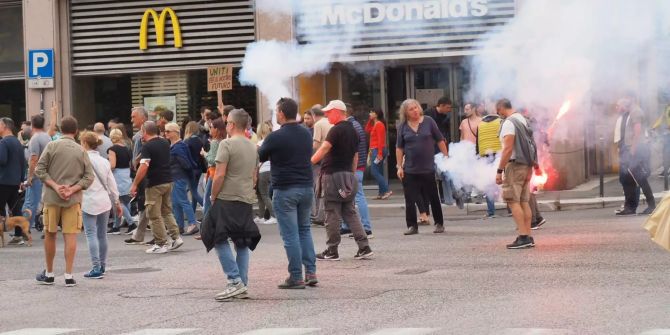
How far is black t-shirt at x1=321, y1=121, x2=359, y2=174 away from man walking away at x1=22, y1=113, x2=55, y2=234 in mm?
4800

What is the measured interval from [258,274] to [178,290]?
1.13m

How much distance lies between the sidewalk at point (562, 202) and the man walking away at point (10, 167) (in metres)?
6.02

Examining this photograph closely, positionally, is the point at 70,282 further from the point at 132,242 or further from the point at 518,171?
the point at 518,171

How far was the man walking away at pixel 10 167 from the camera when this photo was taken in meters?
17.2

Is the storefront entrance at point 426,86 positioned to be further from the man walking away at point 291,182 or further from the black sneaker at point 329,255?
the man walking away at point 291,182

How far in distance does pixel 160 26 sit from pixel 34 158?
317 inches

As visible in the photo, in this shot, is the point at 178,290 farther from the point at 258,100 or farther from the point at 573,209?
the point at 258,100

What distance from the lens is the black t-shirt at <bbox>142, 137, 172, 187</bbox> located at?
50.5 ft

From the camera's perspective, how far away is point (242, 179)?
11008 millimetres

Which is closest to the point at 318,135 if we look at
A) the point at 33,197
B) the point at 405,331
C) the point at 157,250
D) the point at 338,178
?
the point at 157,250

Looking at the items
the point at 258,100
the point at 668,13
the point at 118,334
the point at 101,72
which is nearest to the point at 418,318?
the point at 118,334

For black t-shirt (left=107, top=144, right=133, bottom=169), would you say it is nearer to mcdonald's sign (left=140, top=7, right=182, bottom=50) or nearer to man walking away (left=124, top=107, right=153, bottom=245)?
man walking away (left=124, top=107, right=153, bottom=245)

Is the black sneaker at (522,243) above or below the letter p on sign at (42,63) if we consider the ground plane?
below

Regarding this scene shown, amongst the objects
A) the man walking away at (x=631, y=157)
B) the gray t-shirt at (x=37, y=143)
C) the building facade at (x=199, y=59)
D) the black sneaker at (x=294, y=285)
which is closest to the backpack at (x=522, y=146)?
the black sneaker at (x=294, y=285)
